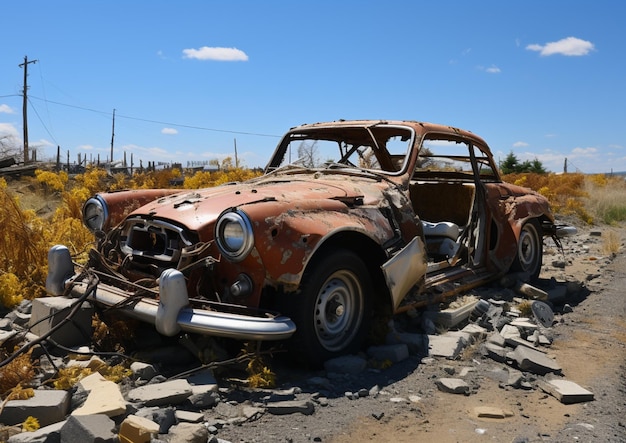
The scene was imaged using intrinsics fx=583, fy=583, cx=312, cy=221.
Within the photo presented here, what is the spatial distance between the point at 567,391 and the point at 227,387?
220 cm

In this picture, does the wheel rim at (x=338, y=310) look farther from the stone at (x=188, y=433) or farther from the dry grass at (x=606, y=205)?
the dry grass at (x=606, y=205)

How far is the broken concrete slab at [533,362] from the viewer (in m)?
4.29

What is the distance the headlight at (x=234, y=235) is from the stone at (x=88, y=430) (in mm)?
1286

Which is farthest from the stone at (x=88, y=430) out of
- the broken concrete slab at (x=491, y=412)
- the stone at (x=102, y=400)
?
the broken concrete slab at (x=491, y=412)

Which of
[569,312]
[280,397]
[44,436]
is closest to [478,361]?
[280,397]

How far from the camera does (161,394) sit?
10.9ft

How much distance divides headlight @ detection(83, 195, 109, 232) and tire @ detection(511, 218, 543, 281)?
177 inches

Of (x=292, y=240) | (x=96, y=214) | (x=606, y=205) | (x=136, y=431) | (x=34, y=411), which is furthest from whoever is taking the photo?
(x=606, y=205)

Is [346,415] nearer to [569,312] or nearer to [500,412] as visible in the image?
[500,412]

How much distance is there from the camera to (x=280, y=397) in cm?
354

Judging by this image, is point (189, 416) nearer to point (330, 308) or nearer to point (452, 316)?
point (330, 308)

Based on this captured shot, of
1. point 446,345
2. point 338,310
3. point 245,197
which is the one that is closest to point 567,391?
point 446,345

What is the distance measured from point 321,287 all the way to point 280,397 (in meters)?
0.79

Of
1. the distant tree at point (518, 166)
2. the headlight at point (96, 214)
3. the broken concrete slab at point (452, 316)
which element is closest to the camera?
the headlight at point (96, 214)
